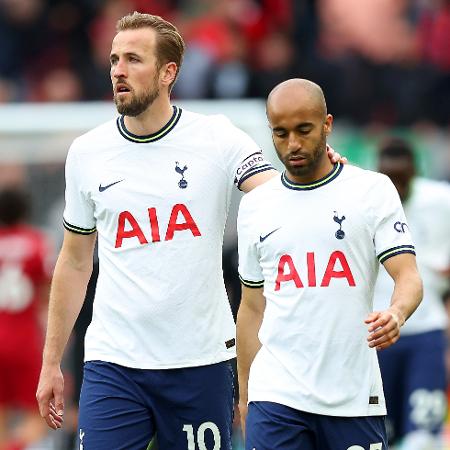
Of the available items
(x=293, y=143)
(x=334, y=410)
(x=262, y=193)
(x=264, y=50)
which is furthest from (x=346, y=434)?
(x=264, y=50)

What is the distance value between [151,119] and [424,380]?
3.55m

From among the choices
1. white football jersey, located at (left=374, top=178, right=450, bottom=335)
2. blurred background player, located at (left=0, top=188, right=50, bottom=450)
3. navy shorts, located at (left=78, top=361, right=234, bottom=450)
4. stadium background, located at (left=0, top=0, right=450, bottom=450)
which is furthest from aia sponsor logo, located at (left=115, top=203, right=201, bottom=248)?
stadium background, located at (left=0, top=0, right=450, bottom=450)

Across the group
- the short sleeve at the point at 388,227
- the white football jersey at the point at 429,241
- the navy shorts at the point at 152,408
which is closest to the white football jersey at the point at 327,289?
the short sleeve at the point at 388,227

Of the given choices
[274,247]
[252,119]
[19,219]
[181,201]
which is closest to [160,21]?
[181,201]

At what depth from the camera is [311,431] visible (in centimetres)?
639

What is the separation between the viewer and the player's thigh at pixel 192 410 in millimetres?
6859

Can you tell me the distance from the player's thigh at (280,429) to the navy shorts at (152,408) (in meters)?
0.51

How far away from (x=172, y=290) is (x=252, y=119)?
6.69 m

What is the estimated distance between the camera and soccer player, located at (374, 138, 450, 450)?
9.69 metres

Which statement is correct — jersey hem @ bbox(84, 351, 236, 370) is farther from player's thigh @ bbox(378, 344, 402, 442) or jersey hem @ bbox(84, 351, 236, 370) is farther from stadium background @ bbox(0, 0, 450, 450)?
stadium background @ bbox(0, 0, 450, 450)

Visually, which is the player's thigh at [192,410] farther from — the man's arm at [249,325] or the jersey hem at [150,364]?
the man's arm at [249,325]

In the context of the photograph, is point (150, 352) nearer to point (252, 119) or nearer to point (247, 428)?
point (247, 428)

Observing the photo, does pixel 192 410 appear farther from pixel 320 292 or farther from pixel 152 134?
pixel 152 134

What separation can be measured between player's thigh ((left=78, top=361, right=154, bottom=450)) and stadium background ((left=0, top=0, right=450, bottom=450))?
5717 millimetres
